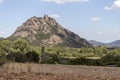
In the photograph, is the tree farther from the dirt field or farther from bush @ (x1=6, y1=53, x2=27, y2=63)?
the dirt field

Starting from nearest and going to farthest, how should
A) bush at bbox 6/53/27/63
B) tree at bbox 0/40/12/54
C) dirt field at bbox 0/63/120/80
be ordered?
dirt field at bbox 0/63/120/80 < bush at bbox 6/53/27/63 < tree at bbox 0/40/12/54

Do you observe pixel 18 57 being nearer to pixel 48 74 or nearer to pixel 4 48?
pixel 48 74

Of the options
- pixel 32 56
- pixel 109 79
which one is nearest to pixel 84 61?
pixel 32 56

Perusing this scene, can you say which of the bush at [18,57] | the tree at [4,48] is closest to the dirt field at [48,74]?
the bush at [18,57]

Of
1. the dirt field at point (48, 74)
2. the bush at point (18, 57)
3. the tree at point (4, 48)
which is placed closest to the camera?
the dirt field at point (48, 74)

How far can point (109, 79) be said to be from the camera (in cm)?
1859

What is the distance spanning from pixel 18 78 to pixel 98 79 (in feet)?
13.1

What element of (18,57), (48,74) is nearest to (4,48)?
(18,57)

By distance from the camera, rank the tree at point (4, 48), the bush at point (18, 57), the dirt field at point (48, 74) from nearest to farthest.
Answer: the dirt field at point (48, 74)
the bush at point (18, 57)
the tree at point (4, 48)

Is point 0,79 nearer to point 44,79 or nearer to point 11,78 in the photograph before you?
point 11,78

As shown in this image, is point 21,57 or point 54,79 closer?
point 54,79

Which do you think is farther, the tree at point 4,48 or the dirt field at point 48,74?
the tree at point 4,48

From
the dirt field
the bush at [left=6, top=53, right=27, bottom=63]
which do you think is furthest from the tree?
the dirt field

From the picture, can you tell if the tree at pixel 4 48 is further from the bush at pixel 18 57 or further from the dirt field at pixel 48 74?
the dirt field at pixel 48 74
